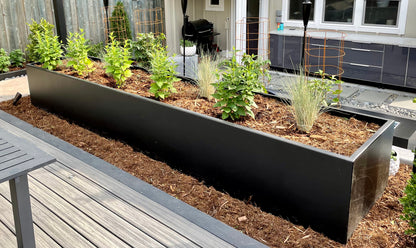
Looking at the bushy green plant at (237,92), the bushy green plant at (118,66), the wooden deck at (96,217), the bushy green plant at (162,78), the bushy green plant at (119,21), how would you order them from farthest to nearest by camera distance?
1. the bushy green plant at (119,21)
2. the bushy green plant at (118,66)
3. the bushy green plant at (162,78)
4. the bushy green plant at (237,92)
5. the wooden deck at (96,217)

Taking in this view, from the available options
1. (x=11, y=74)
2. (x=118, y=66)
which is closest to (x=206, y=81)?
(x=118, y=66)

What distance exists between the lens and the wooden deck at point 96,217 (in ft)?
8.49

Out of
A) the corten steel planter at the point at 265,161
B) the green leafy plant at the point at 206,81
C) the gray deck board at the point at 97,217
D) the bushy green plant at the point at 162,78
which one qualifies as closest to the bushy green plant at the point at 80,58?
the corten steel planter at the point at 265,161

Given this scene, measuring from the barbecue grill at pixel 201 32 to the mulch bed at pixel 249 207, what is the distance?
5600mm

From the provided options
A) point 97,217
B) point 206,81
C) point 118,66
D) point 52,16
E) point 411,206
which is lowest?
point 97,217

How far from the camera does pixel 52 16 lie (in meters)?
8.78

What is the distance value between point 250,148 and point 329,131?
0.73 meters

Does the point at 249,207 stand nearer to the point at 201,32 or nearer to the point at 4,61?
the point at 4,61

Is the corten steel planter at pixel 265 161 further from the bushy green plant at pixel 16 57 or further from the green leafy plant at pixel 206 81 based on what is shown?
the bushy green plant at pixel 16 57

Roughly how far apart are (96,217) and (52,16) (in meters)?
7.11

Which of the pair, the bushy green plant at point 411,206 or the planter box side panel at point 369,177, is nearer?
the bushy green plant at point 411,206

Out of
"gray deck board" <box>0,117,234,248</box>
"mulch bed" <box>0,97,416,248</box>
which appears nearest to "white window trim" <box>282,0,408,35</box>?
"mulch bed" <box>0,97,416,248</box>

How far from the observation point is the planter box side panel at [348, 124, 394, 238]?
2.88m

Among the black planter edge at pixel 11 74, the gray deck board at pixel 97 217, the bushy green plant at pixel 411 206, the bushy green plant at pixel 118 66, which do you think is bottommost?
the gray deck board at pixel 97 217
